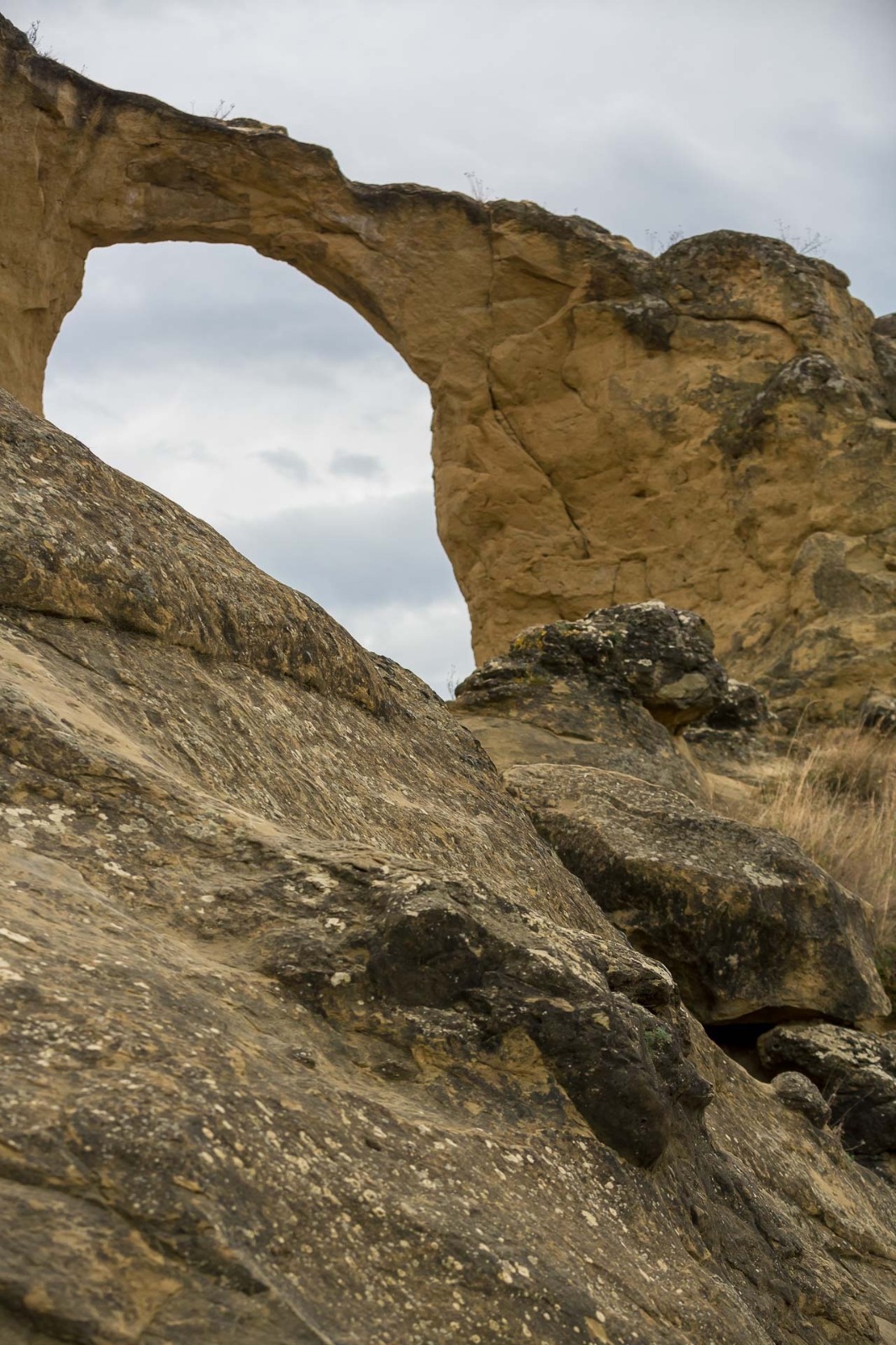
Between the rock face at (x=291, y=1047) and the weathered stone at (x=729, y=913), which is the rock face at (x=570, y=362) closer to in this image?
the weathered stone at (x=729, y=913)

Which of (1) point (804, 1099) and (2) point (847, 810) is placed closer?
(1) point (804, 1099)

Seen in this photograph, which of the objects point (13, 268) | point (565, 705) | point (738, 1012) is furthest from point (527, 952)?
point (13, 268)

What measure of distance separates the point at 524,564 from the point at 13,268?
17.0 feet

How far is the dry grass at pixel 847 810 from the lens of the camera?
22.2ft

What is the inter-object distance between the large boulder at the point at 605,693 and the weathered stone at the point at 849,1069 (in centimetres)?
191

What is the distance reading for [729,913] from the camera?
4898 mm

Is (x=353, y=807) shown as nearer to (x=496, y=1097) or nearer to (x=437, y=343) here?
(x=496, y=1097)

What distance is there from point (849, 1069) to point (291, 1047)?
3.14 metres

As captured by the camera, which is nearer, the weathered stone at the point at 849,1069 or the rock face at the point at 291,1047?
the rock face at the point at 291,1047

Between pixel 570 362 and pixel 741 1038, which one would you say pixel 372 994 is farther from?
pixel 570 362

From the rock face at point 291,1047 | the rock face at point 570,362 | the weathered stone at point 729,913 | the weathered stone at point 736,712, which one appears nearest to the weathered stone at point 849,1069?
the weathered stone at point 729,913

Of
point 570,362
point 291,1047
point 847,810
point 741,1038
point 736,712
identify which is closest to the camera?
point 291,1047

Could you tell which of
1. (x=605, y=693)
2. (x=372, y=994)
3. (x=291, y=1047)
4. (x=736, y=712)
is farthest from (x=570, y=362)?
(x=291, y=1047)

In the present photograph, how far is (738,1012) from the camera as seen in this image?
491 centimetres
